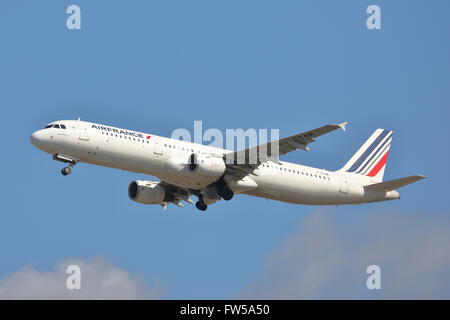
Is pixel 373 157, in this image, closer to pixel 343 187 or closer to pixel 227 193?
pixel 343 187

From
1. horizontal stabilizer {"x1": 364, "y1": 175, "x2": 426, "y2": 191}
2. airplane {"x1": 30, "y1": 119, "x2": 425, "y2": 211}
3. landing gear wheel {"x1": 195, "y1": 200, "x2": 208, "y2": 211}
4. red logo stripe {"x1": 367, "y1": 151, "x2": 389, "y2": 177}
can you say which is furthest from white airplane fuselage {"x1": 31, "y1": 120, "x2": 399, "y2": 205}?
red logo stripe {"x1": 367, "y1": 151, "x2": 389, "y2": 177}

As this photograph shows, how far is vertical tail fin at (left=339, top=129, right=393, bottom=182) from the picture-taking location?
72250mm

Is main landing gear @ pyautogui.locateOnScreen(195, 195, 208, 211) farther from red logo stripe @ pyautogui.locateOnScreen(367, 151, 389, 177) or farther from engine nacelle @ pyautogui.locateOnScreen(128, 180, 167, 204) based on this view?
red logo stripe @ pyautogui.locateOnScreen(367, 151, 389, 177)

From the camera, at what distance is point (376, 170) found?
239ft

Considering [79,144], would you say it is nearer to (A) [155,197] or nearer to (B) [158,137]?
(B) [158,137]

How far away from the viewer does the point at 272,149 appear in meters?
61.6

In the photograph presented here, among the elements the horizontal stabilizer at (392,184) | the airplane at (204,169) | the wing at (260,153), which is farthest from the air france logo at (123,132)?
the horizontal stabilizer at (392,184)

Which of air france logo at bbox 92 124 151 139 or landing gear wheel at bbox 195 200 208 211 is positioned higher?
air france logo at bbox 92 124 151 139

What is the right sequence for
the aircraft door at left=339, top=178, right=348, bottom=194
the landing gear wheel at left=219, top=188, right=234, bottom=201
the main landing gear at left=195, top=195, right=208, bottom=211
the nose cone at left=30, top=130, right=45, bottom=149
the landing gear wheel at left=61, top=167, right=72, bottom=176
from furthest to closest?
the aircraft door at left=339, top=178, right=348, bottom=194 < the main landing gear at left=195, top=195, right=208, bottom=211 < the landing gear wheel at left=219, top=188, right=234, bottom=201 < the nose cone at left=30, top=130, right=45, bottom=149 < the landing gear wheel at left=61, top=167, right=72, bottom=176

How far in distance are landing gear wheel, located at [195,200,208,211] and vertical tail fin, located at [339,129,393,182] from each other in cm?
1182

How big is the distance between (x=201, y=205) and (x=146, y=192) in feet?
13.6

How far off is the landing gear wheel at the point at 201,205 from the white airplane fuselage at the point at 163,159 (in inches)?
117

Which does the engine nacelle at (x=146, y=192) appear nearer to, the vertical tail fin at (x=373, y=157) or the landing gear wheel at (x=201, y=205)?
the landing gear wheel at (x=201, y=205)
